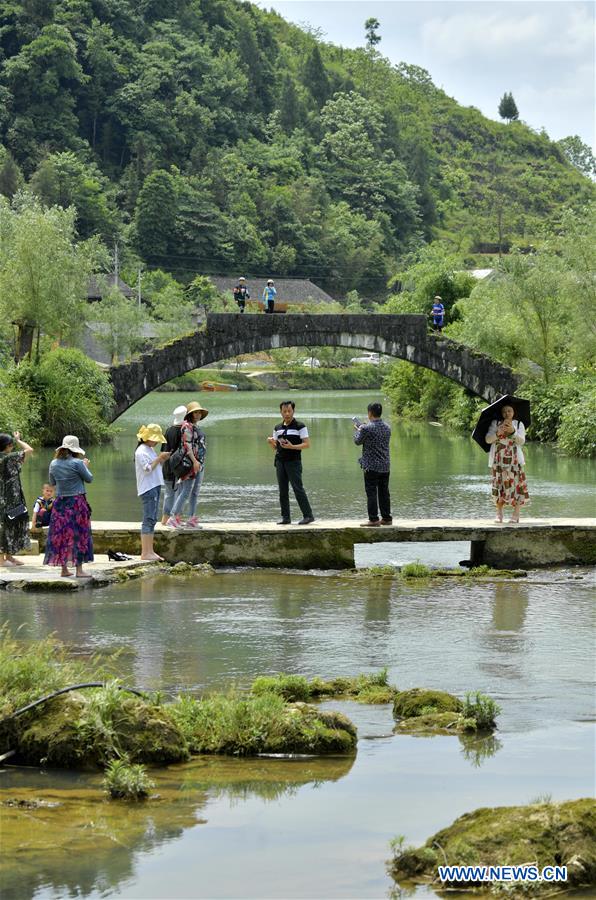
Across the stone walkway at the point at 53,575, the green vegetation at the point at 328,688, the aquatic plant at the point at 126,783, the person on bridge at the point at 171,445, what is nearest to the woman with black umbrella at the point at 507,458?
the person on bridge at the point at 171,445

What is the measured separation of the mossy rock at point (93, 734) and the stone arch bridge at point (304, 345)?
38207 millimetres

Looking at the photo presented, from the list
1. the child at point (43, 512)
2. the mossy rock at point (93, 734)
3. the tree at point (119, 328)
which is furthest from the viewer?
the tree at point (119, 328)

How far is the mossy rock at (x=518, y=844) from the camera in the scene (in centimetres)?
620

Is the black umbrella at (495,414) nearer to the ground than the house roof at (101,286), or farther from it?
nearer to the ground

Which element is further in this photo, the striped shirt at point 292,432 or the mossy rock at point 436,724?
the striped shirt at point 292,432

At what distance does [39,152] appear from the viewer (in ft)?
494

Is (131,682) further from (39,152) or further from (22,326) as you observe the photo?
(39,152)

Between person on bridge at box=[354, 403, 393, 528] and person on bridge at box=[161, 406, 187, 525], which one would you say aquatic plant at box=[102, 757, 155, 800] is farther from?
person on bridge at box=[354, 403, 393, 528]

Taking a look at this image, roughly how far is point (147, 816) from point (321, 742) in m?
1.45

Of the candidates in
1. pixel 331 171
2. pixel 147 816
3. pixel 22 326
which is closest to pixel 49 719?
pixel 147 816

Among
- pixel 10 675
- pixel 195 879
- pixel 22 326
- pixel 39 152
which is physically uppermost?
pixel 39 152

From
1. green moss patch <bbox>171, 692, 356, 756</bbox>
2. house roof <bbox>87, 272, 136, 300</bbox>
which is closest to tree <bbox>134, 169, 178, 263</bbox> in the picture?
house roof <bbox>87, 272, 136, 300</bbox>

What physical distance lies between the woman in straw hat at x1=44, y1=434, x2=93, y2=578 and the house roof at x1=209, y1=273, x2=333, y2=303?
114m

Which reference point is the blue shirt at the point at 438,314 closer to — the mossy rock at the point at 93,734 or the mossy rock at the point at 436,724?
the mossy rock at the point at 436,724
